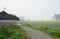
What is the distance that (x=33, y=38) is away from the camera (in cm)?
1870

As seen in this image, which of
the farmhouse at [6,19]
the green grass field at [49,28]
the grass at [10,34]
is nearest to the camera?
the grass at [10,34]

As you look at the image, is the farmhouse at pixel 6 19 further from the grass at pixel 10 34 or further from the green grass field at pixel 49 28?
the grass at pixel 10 34

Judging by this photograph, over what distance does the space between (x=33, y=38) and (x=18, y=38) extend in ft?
6.20

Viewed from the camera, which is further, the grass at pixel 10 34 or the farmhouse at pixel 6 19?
the farmhouse at pixel 6 19

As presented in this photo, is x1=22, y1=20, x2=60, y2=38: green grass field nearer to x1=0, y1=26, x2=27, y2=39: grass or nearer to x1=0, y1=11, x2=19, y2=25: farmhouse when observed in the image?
x1=0, y1=26, x2=27, y2=39: grass

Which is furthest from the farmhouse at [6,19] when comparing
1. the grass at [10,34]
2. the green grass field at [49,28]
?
the grass at [10,34]

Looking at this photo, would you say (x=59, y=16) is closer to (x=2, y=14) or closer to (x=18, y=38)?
(x=2, y=14)

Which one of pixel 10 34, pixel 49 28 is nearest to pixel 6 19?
pixel 49 28

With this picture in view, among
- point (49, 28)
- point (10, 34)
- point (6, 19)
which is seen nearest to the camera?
point (10, 34)

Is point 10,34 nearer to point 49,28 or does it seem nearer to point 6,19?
point 49,28

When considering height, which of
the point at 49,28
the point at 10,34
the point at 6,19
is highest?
the point at 6,19

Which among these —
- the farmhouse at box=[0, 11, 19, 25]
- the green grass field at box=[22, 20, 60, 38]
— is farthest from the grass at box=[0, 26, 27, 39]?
the farmhouse at box=[0, 11, 19, 25]

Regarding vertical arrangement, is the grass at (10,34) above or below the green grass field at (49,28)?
above

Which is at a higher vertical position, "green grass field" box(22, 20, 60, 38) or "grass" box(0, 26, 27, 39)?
"grass" box(0, 26, 27, 39)
